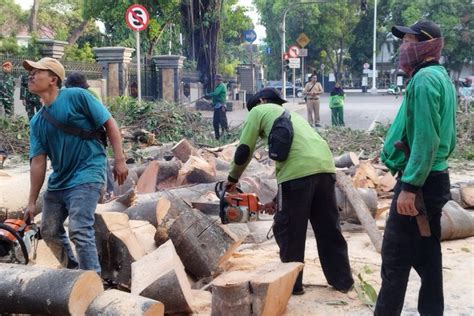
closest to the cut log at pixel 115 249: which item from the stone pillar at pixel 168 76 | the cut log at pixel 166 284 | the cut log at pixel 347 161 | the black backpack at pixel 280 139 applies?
the cut log at pixel 166 284

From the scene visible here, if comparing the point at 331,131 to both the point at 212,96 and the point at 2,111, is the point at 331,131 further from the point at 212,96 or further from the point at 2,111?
the point at 2,111

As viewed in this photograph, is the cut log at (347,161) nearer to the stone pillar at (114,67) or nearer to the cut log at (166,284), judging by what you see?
the cut log at (166,284)

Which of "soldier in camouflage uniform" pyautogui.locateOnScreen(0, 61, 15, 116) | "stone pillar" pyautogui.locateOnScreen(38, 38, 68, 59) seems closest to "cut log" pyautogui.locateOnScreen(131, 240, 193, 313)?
"soldier in camouflage uniform" pyautogui.locateOnScreen(0, 61, 15, 116)

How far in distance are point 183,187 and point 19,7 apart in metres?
34.9

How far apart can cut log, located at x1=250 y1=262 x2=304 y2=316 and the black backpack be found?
0.79m

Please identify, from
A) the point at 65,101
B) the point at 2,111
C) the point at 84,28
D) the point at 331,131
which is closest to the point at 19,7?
the point at 84,28

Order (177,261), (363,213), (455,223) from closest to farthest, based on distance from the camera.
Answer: (177,261) < (363,213) < (455,223)

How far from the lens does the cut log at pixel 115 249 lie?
480cm

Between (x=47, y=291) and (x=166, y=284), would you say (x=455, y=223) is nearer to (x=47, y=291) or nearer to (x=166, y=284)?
(x=166, y=284)

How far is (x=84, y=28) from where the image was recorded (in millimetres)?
34281

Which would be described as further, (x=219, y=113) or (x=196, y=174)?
(x=219, y=113)

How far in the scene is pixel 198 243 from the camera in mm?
4984

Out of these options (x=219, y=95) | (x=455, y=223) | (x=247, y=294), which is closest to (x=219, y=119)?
(x=219, y=95)

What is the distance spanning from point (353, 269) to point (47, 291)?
2.79 metres
